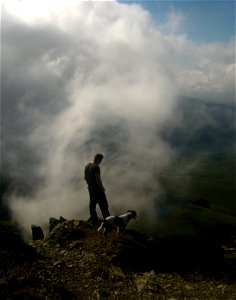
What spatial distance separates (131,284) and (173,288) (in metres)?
2.03

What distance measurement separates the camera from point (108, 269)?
760 inches

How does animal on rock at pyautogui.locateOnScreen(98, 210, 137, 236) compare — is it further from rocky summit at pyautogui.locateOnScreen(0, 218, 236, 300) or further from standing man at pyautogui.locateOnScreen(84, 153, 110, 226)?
standing man at pyautogui.locateOnScreen(84, 153, 110, 226)

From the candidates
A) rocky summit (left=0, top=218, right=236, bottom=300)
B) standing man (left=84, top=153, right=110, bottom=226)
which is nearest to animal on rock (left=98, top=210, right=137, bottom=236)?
rocky summit (left=0, top=218, right=236, bottom=300)

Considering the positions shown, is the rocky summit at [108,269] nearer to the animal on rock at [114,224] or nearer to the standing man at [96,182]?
the animal on rock at [114,224]

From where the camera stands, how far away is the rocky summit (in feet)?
54.5

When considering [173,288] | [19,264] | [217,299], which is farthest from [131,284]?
[19,264]

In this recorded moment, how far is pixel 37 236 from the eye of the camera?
32.7m

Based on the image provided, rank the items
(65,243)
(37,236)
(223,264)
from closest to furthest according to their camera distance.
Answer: (223,264) → (65,243) → (37,236)

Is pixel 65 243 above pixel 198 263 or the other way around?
above

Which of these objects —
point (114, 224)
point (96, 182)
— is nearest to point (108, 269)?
point (114, 224)

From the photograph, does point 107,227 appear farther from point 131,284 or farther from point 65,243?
point 131,284

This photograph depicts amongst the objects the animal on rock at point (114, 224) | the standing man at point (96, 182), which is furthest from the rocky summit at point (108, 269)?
the standing man at point (96, 182)

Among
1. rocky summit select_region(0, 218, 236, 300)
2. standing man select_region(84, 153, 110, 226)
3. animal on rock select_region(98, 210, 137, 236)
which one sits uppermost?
standing man select_region(84, 153, 110, 226)

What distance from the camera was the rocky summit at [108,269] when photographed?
54.5ft
